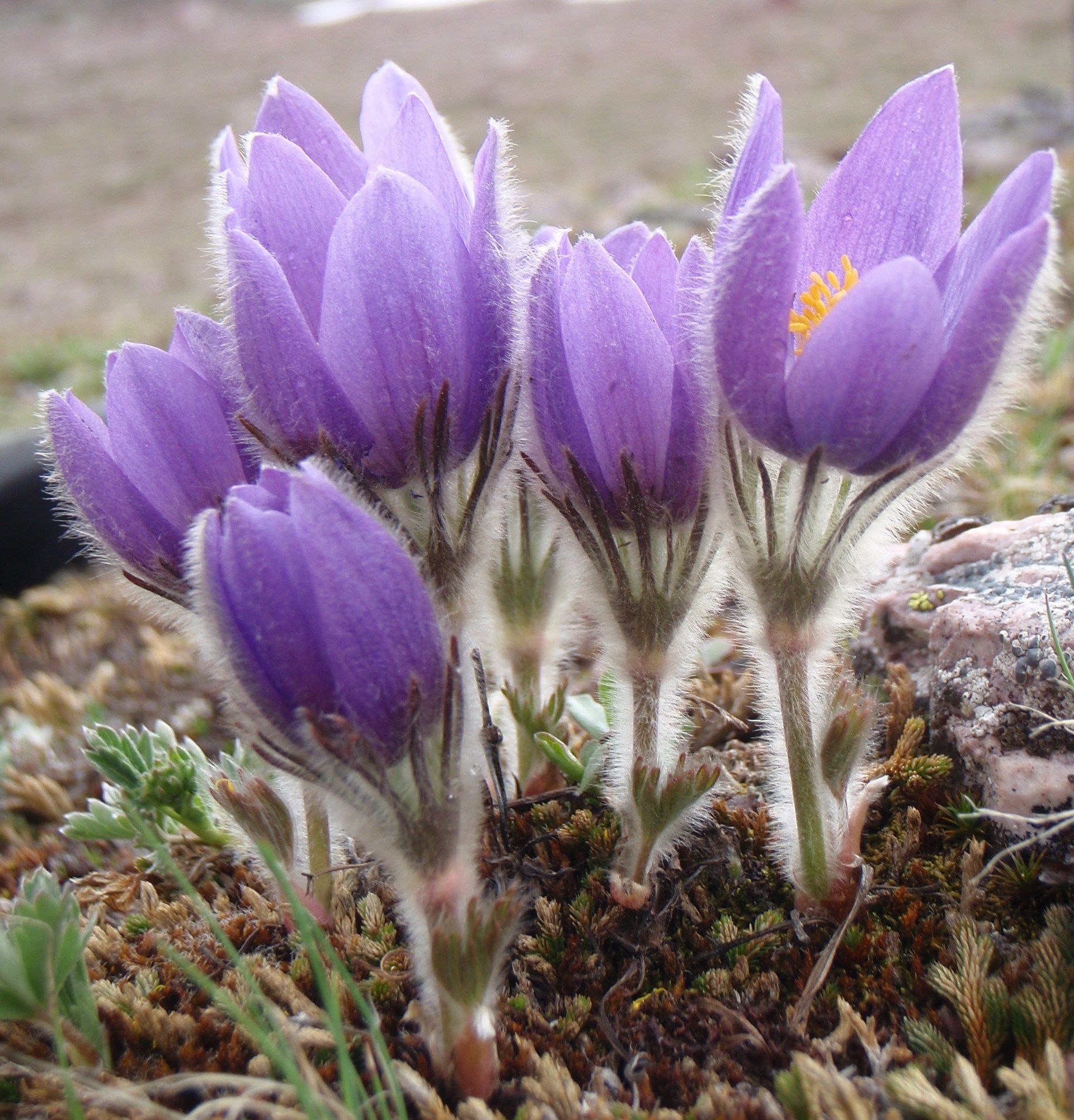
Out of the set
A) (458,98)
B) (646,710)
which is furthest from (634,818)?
(458,98)

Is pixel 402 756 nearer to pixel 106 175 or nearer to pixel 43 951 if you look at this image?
pixel 43 951

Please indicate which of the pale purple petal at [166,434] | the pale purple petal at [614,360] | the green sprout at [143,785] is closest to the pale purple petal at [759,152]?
the pale purple petal at [614,360]

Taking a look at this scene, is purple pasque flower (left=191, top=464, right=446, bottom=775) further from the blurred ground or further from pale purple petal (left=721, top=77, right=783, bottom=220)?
the blurred ground

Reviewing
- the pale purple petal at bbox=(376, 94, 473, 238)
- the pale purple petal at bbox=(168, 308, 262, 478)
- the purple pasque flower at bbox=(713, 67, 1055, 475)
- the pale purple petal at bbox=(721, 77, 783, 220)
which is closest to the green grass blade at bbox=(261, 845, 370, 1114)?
the pale purple petal at bbox=(168, 308, 262, 478)

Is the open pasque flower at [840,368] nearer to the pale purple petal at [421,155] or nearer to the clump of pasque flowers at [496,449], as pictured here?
the clump of pasque flowers at [496,449]

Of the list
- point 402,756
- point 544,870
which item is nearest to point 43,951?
point 402,756

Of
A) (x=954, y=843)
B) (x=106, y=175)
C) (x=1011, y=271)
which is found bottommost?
(x=954, y=843)
